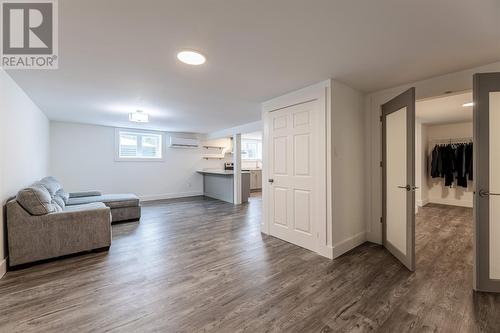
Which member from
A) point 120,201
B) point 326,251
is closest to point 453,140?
point 326,251

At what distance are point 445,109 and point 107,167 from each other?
8.27 meters

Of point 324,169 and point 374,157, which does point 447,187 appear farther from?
point 324,169

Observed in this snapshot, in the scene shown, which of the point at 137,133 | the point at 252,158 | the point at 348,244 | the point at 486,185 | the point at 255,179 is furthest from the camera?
the point at 252,158

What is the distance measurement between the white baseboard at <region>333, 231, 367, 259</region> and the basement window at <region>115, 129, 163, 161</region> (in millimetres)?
5992

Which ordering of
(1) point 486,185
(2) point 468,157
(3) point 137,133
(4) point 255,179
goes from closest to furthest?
(1) point 486,185
(2) point 468,157
(3) point 137,133
(4) point 255,179

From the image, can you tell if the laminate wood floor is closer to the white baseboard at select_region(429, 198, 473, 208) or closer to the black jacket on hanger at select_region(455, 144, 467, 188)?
the black jacket on hanger at select_region(455, 144, 467, 188)

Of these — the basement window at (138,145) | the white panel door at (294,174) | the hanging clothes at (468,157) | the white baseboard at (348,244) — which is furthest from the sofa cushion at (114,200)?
the hanging clothes at (468,157)

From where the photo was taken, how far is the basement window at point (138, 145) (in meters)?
6.28

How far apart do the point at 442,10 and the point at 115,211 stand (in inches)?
203

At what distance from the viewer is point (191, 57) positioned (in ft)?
6.73

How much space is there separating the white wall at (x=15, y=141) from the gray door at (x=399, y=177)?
438 centimetres

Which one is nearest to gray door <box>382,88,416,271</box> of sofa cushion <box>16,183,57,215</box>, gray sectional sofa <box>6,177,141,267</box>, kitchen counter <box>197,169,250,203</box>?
gray sectional sofa <box>6,177,141,267</box>

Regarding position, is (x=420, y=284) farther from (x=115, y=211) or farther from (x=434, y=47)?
(x=115, y=211)

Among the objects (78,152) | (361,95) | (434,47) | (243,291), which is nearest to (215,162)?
(78,152)
